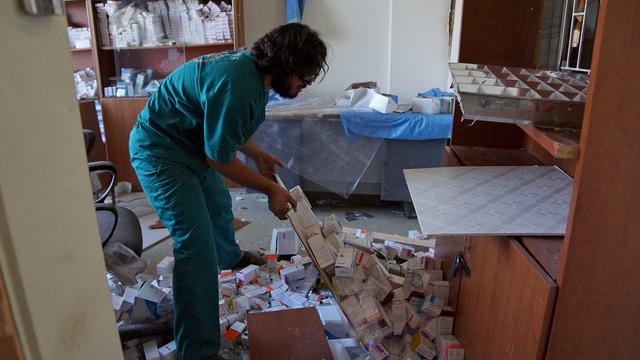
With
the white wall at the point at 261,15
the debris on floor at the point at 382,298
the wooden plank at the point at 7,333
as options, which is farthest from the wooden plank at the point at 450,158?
the white wall at the point at 261,15

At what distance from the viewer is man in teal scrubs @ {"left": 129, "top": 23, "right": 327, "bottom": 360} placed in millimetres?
1544

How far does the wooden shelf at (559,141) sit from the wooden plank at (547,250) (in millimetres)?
226

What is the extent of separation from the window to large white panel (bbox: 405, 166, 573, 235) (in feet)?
1.30

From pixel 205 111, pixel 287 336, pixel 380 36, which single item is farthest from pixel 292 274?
pixel 380 36

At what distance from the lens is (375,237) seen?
2.88m

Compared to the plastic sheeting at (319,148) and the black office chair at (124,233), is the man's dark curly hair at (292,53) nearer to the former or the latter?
the black office chair at (124,233)

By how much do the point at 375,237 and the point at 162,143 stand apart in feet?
5.16

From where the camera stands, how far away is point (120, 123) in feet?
12.8

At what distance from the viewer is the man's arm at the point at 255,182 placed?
165cm

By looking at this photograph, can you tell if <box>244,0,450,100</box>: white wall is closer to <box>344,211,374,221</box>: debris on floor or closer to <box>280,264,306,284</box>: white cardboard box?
<box>344,211,374,221</box>: debris on floor

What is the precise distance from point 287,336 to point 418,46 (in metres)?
2.82

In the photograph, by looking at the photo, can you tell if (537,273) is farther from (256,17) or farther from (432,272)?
(256,17)

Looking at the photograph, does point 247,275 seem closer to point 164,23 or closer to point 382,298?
point 382,298

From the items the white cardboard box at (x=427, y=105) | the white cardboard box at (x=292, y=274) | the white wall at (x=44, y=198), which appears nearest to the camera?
the white wall at (x=44, y=198)
